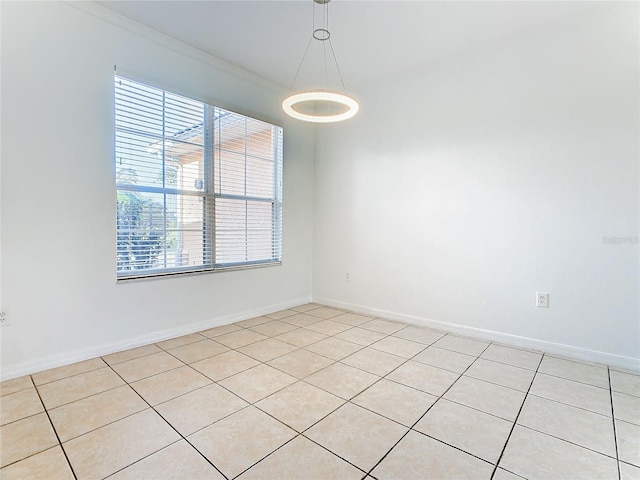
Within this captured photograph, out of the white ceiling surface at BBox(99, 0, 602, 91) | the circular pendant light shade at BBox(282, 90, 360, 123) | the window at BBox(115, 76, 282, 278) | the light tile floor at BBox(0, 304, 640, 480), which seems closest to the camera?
the light tile floor at BBox(0, 304, 640, 480)

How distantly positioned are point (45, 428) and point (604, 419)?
3007mm

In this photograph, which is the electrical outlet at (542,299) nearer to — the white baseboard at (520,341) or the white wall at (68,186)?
the white baseboard at (520,341)

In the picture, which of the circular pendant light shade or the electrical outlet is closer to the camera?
the circular pendant light shade

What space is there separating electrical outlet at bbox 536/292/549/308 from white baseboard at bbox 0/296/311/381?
2761mm

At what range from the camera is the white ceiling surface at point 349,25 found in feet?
8.11

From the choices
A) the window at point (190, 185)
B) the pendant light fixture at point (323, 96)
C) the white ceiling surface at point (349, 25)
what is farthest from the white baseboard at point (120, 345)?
the white ceiling surface at point (349, 25)

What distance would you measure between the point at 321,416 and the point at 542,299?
220 centimetres

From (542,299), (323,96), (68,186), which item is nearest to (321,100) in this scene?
(323,96)

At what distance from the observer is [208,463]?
4.73 ft

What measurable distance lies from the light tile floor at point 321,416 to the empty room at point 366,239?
15 mm

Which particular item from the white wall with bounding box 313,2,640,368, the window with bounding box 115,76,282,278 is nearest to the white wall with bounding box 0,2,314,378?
the window with bounding box 115,76,282,278

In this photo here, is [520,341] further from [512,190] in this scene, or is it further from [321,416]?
[321,416]

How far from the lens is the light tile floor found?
1.43 meters

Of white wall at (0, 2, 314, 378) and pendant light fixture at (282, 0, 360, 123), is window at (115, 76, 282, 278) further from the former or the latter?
pendant light fixture at (282, 0, 360, 123)
